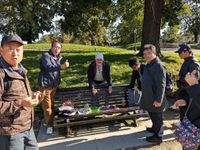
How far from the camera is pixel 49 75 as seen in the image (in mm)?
6543

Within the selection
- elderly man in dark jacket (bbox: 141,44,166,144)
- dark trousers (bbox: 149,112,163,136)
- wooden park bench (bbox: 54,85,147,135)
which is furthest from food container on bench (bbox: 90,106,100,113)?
dark trousers (bbox: 149,112,163,136)

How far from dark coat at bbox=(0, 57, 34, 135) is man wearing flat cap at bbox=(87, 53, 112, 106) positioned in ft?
11.3

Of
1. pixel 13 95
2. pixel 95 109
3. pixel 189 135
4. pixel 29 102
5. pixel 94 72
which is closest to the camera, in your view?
pixel 29 102

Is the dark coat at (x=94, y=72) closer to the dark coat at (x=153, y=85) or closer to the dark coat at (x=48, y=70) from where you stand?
the dark coat at (x=48, y=70)

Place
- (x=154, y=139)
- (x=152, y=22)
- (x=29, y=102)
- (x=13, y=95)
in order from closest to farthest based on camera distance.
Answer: (x=29, y=102) → (x=13, y=95) → (x=154, y=139) → (x=152, y=22)

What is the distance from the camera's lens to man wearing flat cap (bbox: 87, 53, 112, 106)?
23.2 ft

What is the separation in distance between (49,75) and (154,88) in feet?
7.07

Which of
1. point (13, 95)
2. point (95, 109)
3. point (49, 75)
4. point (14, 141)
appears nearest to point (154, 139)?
point (95, 109)

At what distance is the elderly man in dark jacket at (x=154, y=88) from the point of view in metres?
5.73

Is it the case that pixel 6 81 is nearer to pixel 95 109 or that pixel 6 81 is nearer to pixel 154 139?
pixel 154 139

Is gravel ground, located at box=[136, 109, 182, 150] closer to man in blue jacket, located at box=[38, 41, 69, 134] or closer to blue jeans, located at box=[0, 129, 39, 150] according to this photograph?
man in blue jacket, located at box=[38, 41, 69, 134]

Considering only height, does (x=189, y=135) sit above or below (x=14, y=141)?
below

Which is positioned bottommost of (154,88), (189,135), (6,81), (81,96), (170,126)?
(170,126)

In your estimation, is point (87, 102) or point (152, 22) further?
point (152, 22)
